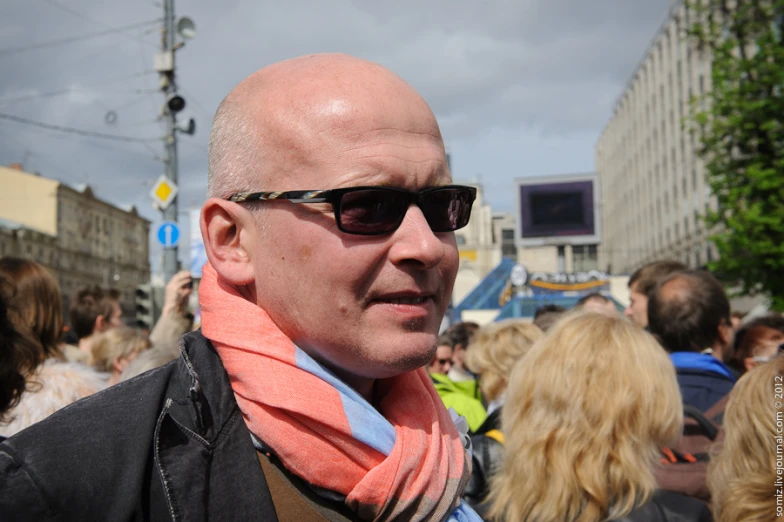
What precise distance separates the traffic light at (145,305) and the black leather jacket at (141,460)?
10.5 metres

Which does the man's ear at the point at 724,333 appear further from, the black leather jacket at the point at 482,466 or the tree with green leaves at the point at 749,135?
the tree with green leaves at the point at 749,135

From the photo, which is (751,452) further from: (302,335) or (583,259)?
(583,259)

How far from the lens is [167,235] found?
10.3m

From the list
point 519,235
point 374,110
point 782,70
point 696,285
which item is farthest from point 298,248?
point 519,235

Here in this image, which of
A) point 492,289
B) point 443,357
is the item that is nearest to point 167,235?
point 443,357

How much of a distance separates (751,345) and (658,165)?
173 ft

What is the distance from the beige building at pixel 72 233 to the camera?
177 ft

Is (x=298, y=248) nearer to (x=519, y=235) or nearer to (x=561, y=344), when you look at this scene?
(x=561, y=344)

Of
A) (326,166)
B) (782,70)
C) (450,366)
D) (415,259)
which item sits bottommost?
(450,366)

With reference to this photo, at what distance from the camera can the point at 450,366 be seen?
27.9ft

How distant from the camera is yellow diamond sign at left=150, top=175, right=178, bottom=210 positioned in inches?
416

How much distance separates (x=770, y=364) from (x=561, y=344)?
78cm

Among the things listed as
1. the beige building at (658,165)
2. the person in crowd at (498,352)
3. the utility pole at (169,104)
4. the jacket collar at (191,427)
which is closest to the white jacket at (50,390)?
the jacket collar at (191,427)

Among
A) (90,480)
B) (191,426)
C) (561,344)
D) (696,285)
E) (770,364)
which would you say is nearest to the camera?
(90,480)
